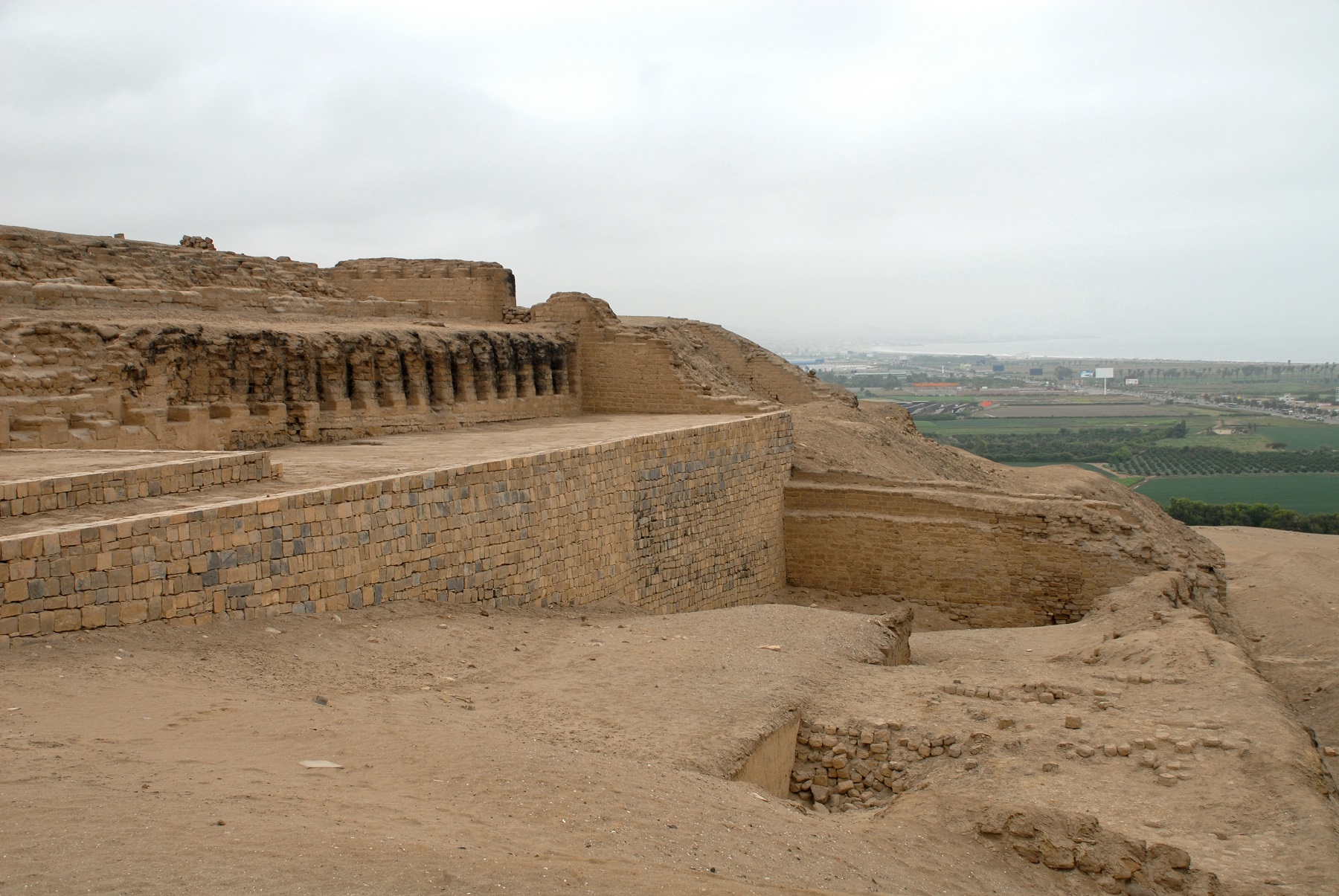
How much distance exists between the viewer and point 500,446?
41.5 feet

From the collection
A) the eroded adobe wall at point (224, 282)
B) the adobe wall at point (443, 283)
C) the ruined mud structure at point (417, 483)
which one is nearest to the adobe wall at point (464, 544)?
the ruined mud structure at point (417, 483)

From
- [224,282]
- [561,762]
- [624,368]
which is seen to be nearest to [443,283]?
[624,368]

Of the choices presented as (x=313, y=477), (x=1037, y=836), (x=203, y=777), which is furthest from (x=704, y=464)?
(x=203, y=777)

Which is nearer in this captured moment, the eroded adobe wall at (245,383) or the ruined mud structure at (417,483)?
the ruined mud structure at (417,483)

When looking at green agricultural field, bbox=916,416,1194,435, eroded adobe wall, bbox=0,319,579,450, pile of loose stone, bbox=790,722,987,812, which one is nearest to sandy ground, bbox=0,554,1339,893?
pile of loose stone, bbox=790,722,987,812

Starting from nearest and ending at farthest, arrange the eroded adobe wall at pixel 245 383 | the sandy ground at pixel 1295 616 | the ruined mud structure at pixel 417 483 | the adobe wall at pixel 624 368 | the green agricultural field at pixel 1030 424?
1. the ruined mud structure at pixel 417 483
2. the eroded adobe wall at pixel 245 383
3. the sandy ground at pixel 1295 616
4. the adobe wall at pixel 624 368
5. the green agricultural field at pixel 1030 424

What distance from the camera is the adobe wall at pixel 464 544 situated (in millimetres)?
7032

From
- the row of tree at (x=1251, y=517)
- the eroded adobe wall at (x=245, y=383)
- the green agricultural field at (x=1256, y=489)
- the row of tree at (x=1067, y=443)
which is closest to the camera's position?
the eroded adobe wall at (x=245, y=383)

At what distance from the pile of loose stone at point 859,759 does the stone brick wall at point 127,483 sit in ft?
15.5

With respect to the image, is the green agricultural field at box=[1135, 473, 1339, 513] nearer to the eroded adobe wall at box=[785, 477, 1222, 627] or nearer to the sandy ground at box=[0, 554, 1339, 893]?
the eroded adobe wall at box=[785, 477, 1222, 627]

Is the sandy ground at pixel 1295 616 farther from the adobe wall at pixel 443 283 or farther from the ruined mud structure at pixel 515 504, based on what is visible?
the adobe wall at pixel 443 283

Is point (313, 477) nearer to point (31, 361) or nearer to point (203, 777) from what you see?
point (31, 361)

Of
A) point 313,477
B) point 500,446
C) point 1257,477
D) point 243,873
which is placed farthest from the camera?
point 1257,477

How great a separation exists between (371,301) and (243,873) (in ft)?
45.4
